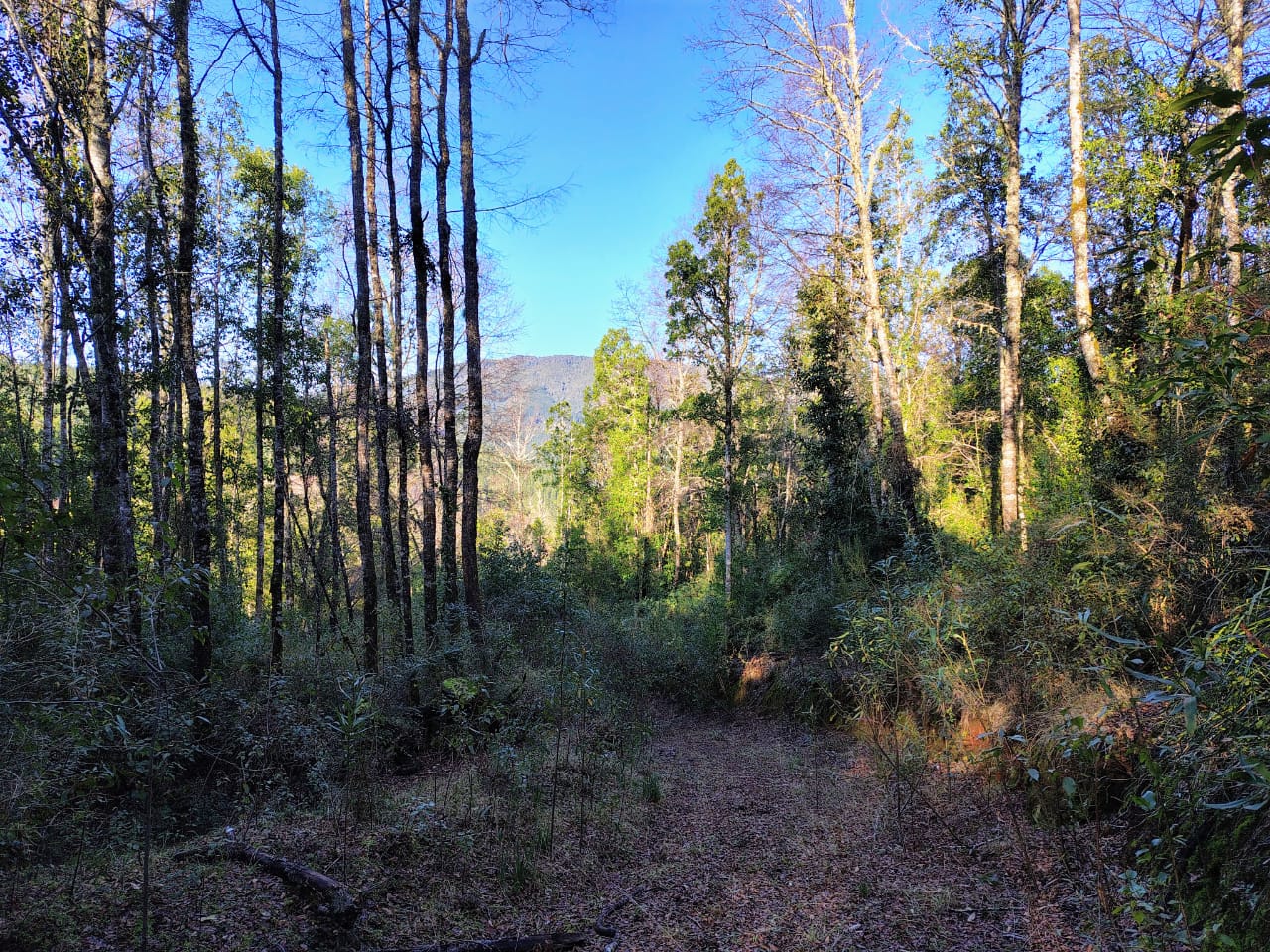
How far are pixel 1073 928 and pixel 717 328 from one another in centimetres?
1401

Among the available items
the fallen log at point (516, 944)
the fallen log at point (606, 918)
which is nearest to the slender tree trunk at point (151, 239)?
the fallen log at point (516, 944)

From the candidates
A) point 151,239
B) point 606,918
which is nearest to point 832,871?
point 606,918

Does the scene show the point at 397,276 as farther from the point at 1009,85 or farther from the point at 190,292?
the point at 1009,85

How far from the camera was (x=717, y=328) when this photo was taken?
15773 mm

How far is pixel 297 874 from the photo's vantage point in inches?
156

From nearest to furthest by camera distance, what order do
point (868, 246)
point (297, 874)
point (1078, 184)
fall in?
point (297, 874), point (1078, 184), point (868, 246)

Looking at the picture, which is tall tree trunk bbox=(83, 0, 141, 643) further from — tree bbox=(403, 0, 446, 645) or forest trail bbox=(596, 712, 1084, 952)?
forest trail bbox=(596, 712, 1084, 952)

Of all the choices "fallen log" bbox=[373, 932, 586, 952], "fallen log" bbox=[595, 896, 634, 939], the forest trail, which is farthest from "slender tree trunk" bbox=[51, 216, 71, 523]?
the forest trail

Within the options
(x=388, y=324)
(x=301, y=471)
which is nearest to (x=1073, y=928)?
(x=388, y=324)

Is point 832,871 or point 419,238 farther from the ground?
point 419,238

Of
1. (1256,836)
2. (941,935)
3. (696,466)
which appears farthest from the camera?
Answer: (696,466)

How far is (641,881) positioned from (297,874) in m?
2.50

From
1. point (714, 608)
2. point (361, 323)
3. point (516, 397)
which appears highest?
point (516, 397)

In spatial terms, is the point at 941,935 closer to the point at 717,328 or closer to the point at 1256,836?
the point at 1256,836
